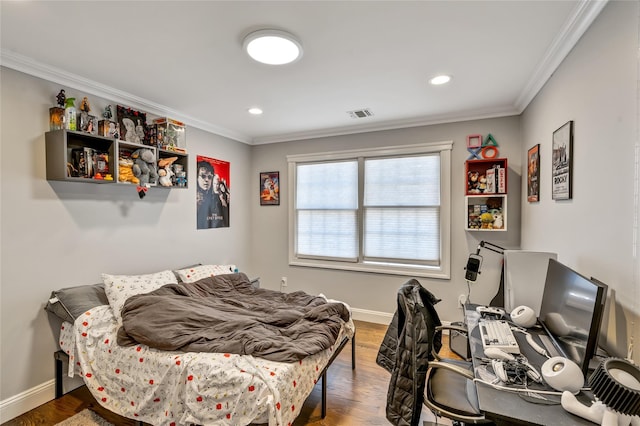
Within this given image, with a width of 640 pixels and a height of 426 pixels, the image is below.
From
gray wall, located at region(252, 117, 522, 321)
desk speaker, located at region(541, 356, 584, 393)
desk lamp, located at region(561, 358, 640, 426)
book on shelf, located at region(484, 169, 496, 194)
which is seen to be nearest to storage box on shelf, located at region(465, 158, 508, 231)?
book on shelf, located at region(484, 169, 496, 194)

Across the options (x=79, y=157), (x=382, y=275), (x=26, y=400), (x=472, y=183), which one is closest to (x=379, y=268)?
(x=382, y=275)

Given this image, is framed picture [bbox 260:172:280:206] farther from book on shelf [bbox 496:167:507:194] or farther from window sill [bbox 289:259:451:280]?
book on shelf [bbox 496:167:507:194]

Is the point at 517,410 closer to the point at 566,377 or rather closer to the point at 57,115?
the point at 566,377

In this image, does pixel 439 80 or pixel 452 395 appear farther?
pixel 439 80

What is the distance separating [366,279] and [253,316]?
6.30 feet

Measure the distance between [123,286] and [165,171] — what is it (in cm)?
120

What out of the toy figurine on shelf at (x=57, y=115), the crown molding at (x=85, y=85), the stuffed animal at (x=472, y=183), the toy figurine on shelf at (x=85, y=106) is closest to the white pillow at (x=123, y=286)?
the toy figurine on shelf at (x=57, y=115)

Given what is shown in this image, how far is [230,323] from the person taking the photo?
2211mm

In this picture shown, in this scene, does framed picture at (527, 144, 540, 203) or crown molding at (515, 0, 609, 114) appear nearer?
crown molding at (515, 0, 609, 114)

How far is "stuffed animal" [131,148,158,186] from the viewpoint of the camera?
278cm

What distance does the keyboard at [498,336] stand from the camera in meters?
1.56

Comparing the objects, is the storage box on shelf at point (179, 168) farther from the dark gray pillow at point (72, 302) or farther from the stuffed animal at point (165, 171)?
the dark gray pillow at point (72, 302)

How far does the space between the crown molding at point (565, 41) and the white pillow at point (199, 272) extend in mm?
3496

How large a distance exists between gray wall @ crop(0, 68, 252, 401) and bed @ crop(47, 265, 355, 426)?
0.15 metres
